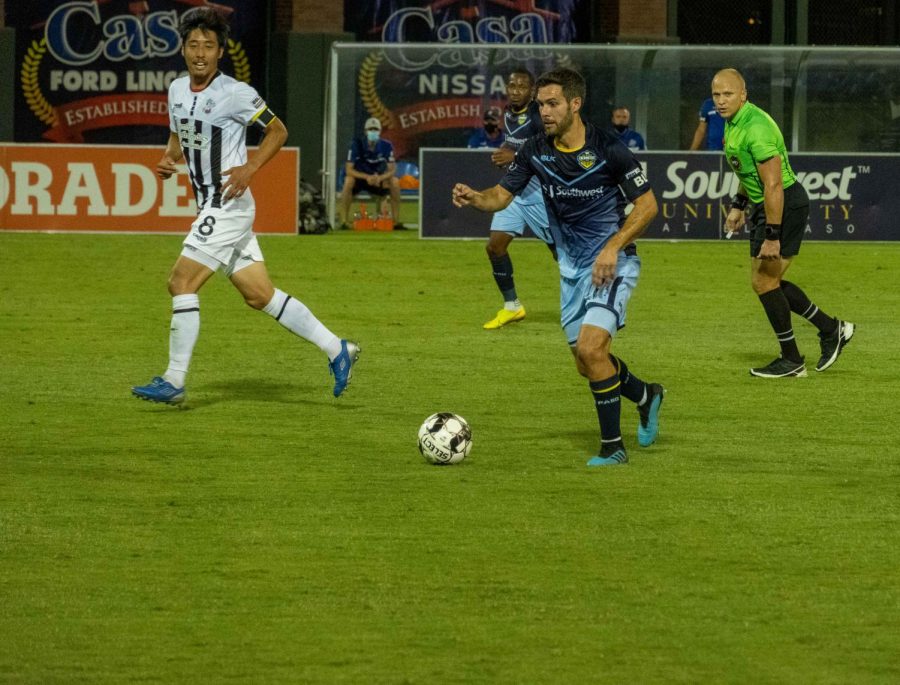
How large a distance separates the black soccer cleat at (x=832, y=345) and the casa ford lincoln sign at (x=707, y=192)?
1086 centimetres

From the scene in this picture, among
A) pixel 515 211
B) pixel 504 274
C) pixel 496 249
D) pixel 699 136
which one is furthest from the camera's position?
pixel 699 136

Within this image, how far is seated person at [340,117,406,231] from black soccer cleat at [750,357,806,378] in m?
13.4

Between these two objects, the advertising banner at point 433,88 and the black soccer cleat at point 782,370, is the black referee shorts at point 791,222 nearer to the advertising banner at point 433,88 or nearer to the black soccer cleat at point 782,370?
the black soccer cleat at point 782,370

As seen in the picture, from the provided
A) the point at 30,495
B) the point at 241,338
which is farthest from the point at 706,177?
the point at 30,495

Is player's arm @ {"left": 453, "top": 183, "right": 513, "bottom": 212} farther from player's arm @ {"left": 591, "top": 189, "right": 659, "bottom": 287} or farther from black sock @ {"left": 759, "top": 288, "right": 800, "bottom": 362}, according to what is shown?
black sock @ {"left": 759, "top": 288, "right": 800, "bottom": 362}

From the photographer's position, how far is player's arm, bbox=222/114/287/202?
995 cm

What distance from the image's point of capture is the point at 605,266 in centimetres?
819

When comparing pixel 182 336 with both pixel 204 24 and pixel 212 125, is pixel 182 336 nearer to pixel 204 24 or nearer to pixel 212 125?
pixel 212 125

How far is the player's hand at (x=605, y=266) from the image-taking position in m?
8.19

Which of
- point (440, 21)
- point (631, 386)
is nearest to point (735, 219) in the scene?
point (631, 386)

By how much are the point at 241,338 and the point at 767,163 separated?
15.4 ft

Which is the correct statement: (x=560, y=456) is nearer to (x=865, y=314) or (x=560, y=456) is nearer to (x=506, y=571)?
(x=506, y=571)

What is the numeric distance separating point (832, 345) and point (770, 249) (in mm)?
1149

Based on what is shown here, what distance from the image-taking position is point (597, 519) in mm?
7281
